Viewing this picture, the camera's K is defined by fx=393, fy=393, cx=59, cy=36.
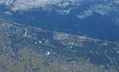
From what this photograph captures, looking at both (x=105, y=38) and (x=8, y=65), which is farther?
(x=105, y=38)

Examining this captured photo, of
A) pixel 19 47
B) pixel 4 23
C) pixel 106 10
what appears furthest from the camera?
pixel 106 10

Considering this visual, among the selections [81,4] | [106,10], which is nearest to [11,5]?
[81,4]

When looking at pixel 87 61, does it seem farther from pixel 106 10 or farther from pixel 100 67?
pixel 106 10

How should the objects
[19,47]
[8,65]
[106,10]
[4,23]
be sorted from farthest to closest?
[106,10] < [4,23] < [19,47] < [8,65]

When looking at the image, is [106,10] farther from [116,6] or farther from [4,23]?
[4,23]

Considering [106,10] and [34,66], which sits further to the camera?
[106,10]

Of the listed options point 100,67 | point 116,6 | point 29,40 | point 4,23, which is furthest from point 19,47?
point 116,6
